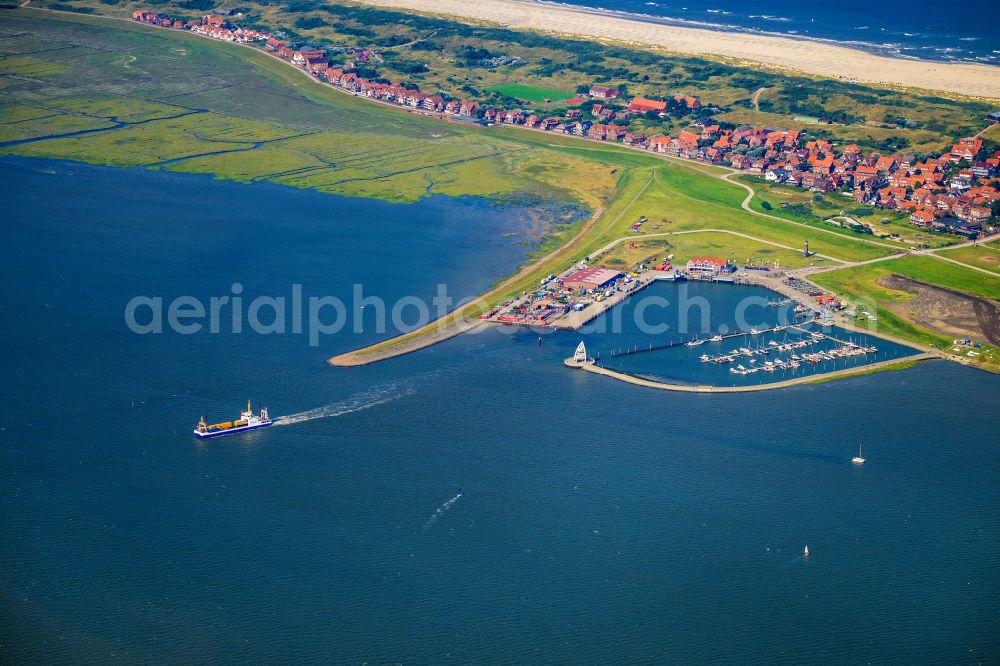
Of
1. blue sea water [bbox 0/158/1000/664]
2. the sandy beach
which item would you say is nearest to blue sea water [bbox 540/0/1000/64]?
the sandy beach

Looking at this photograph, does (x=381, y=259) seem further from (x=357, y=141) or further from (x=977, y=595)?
(x=977, y=595)

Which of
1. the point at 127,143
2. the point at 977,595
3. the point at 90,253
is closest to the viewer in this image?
the point at 977,595

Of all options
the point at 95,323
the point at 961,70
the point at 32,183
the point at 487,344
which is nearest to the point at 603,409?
the point at 487,344

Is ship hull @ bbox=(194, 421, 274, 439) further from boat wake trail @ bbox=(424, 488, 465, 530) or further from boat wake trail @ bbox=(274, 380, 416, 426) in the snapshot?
boat wake trail @ bbox=(424, 488, 465, 530)

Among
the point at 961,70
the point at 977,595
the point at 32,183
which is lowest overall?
the point at 977,595

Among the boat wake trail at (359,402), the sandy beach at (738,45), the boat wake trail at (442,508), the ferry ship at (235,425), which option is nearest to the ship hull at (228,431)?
the ferry ship at (235,425)

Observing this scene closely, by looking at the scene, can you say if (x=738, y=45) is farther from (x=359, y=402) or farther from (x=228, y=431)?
(x=228, y=431)

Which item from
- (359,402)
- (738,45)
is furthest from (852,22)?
(359,402)
